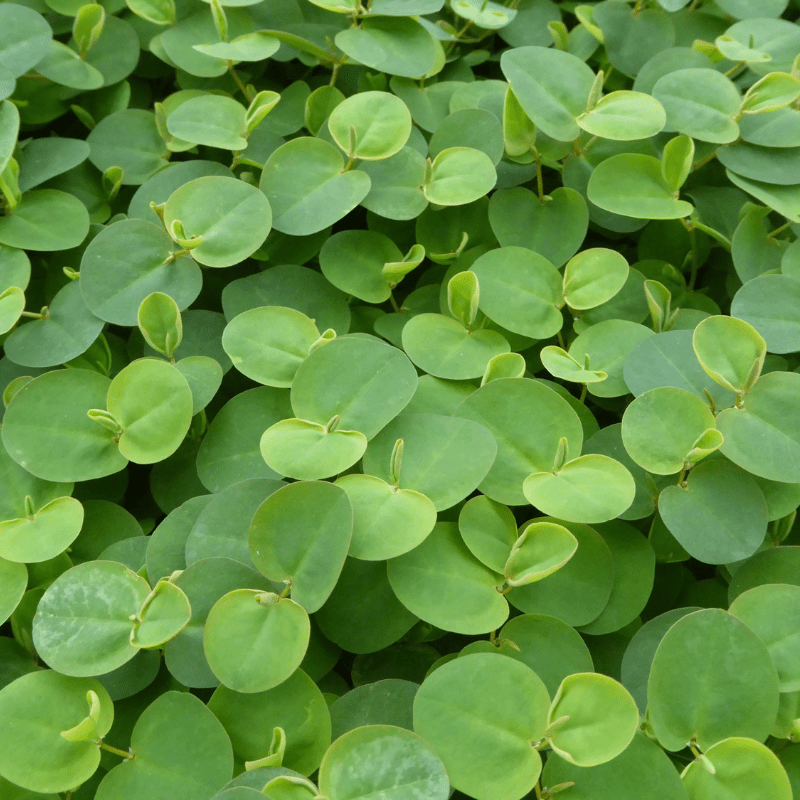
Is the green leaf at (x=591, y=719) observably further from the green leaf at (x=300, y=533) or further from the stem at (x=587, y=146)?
the stem at (x=587, y=146)

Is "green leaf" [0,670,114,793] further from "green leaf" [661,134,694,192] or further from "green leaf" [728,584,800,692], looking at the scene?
"green leaf" [661,134,694,192]

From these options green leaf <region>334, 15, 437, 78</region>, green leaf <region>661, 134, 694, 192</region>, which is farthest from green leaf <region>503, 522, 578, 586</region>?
green leaf <region>334, 15, 437, 78</region>


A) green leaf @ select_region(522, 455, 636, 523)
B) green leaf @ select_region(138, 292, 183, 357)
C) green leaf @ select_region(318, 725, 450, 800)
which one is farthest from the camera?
green leaf @ select_region(138, 292, 183, 357)

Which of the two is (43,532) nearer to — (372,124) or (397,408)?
(397,408)

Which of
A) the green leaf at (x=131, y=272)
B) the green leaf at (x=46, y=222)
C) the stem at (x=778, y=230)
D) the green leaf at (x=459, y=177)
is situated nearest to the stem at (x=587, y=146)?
the green leaf at (x=459, y=177)

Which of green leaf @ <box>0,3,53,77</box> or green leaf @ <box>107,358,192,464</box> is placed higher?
green leaf @ <box>0,3,53,77</box>

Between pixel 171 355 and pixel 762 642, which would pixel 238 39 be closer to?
pixel 171 355

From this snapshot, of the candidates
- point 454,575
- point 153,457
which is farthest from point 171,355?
point 454,575

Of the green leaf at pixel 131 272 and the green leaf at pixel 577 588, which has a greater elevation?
the green leaf at pixel 131 272
